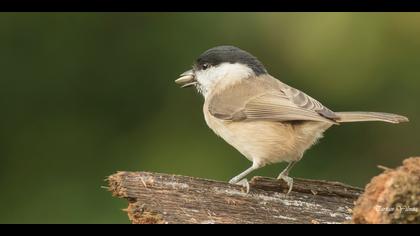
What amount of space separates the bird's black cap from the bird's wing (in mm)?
81

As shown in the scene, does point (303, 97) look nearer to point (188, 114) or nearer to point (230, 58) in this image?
point (230, 58)

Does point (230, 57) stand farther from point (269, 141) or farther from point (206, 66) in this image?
point (269, 141)

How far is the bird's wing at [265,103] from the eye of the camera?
4.34 metres

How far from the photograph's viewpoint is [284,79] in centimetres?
556

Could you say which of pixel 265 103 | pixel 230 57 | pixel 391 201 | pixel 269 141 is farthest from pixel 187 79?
pixel 391 201

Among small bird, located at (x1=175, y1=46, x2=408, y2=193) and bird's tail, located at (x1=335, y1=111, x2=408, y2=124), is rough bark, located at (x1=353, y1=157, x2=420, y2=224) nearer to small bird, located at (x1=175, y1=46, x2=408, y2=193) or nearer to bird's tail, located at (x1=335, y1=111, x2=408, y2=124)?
small bird, located at (x1=175, y1=46, x2=408, y2=193)

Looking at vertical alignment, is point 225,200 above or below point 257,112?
below

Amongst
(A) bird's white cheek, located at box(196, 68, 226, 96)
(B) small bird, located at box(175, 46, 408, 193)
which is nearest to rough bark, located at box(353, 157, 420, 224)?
(B) small bird, located at box(175, 46, 408, 193)

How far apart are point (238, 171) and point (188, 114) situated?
2.04 feet

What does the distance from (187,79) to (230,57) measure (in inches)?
15.8

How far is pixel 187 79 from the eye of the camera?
5.15 m

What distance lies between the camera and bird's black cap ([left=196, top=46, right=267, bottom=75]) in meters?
4.89

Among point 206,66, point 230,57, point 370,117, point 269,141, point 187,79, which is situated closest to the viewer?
point 370,117

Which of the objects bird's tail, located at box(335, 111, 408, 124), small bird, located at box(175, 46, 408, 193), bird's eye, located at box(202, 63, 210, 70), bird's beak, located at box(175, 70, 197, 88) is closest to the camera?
bird's tail, located at box(335, 111, 408, 124)
